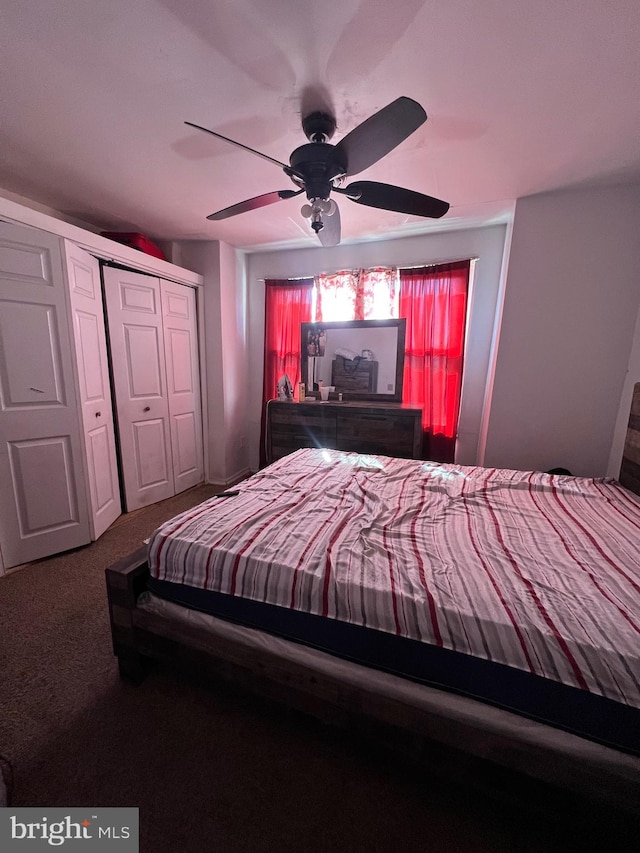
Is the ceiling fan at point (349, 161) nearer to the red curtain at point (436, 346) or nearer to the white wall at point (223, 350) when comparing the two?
the red curtain at point (436, 346)

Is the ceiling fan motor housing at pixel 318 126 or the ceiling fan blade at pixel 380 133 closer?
the ceiling fan blade at pixel 380 133

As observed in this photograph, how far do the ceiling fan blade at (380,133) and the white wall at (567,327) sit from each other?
1609 millimetres

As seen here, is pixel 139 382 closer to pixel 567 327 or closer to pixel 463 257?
pixel 463 257

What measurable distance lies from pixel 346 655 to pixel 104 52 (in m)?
2.32

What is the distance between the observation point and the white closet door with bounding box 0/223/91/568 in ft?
6.07

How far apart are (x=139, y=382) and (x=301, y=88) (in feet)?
7.58

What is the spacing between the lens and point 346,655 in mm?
950

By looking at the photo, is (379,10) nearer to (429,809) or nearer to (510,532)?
(510,532)

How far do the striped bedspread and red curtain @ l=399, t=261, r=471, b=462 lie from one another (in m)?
1.31

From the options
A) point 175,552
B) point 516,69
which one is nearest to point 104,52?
point 516,69

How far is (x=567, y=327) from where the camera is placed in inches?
89.5

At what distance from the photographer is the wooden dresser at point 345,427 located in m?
2.73

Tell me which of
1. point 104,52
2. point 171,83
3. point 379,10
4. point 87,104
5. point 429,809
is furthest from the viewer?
point 87,104

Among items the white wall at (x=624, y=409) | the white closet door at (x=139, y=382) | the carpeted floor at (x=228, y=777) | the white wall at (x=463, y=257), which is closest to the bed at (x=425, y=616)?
the carpeted floor at (x=228, y=777)
